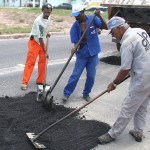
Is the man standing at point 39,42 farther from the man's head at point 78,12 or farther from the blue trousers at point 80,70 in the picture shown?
the man's head at point 78,12

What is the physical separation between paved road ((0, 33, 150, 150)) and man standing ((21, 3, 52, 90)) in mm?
297

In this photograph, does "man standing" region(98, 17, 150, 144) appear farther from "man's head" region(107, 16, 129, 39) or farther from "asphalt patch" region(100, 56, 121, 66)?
"asphalt patch" region(100, 56, 121, 66)

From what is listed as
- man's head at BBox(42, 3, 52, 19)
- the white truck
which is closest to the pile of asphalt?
man's head at BBox(42, 3, 52, 19)

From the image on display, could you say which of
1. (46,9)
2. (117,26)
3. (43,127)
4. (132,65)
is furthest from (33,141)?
(46,9)

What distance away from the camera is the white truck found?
9172mm

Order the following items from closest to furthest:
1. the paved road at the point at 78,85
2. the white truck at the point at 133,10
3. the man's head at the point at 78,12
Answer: the paved road at the point at 78,85 → the man's head at the point at 78,12 → the white truck at the point at 133,10

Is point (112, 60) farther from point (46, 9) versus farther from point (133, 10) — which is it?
point (46, 9)

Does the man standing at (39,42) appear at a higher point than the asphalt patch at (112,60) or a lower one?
higher

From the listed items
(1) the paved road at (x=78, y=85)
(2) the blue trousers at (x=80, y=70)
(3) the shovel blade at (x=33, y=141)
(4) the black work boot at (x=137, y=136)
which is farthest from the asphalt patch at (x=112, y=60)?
(3) the shovel blade at (x=33, y=141)

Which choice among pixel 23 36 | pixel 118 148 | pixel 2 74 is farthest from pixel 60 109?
pixel 23 36

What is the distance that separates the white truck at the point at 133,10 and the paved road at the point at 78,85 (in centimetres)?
138

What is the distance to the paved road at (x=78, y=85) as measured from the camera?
5.02m

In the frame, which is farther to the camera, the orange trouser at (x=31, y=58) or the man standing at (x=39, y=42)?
the orange trouser at (x=31, y=58)

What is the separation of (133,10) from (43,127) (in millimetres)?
5770
